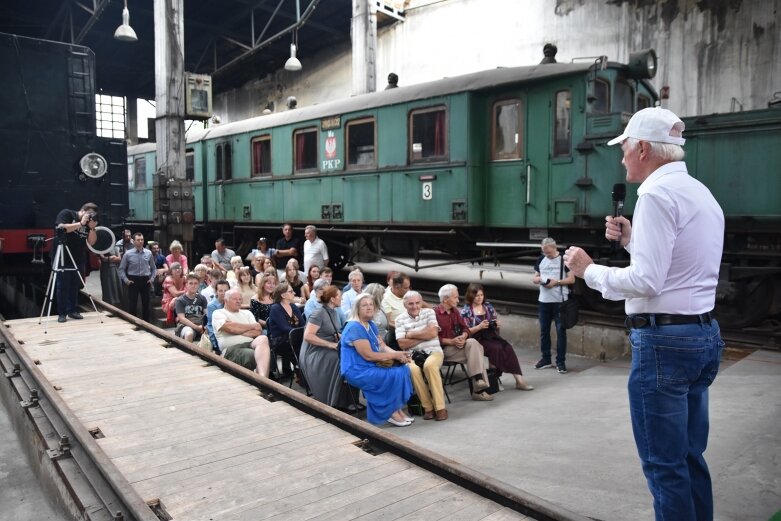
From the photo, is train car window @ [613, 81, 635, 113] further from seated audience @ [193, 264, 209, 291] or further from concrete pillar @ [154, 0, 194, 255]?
concrete pillar @ [154, 0, 194, 255]

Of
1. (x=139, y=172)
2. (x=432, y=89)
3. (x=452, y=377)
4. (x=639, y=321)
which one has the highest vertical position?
A: (x=432, y=89)

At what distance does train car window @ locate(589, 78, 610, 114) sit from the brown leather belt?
715 centimetres

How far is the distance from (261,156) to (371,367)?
9624mm

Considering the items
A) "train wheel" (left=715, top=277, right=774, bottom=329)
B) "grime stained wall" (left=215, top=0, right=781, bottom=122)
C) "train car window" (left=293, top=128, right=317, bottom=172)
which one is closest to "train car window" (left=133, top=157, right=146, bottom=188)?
"grime stained wall" (left=215, top=0, right=781, bottom=122)

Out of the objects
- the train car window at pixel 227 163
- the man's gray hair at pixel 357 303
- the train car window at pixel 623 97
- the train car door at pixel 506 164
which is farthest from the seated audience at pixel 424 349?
the train car window at pixel 227 163

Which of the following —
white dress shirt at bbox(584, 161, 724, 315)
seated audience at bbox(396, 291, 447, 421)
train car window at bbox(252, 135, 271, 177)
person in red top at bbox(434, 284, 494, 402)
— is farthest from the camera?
train car window at bbox(252, 135, 271, 177)

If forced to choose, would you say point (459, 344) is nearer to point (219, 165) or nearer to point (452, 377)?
point (452, 377)

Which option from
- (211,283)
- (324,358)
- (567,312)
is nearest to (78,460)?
(324,358)

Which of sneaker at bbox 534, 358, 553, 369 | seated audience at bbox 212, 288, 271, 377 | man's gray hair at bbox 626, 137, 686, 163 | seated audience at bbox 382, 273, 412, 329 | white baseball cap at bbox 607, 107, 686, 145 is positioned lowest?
sneaker at bbox 534, 358, 553, 369

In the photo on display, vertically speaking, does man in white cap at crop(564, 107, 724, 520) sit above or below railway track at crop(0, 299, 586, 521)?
above

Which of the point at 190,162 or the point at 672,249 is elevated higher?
the point at 190,162

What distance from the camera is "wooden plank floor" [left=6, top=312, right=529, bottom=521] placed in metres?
3.22

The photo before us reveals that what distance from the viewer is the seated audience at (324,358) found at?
6.13m

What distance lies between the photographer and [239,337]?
22.4 feet
